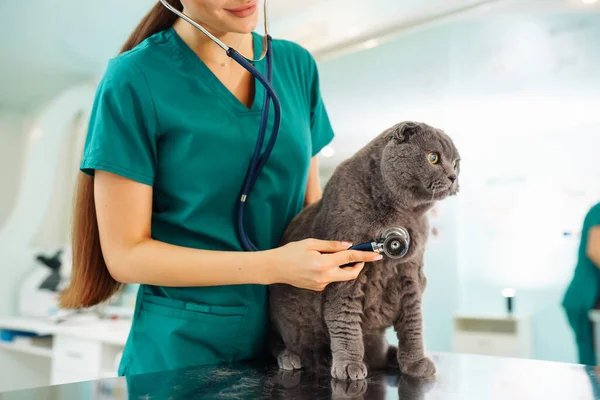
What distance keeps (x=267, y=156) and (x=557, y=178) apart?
2.56 m

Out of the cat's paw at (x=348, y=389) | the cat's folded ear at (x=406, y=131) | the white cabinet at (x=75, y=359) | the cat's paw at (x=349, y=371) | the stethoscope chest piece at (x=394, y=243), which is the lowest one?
the white cabinet at (x=75, y=359)

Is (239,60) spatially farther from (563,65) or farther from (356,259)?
(563,65)

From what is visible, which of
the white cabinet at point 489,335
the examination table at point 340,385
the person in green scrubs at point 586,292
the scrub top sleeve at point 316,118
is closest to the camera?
the examination table at point 340,385

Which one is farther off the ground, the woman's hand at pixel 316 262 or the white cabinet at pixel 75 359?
the woman's hand at pixel 316 262

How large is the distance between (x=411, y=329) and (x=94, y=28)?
2.98 metres

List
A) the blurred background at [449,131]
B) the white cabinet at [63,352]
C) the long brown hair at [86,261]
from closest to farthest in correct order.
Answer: the long brown hair at [86,261] < the white cabinet at [63,352] < the blurred background at [449,131]

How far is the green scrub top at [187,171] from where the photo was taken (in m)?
0.82

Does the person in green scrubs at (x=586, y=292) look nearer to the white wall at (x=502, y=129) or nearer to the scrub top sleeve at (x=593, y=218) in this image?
the scrub top sleeve at (x=593, y=218)

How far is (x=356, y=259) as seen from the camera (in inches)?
29.4

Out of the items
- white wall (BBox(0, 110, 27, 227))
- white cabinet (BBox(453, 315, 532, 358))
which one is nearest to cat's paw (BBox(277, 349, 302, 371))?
white cabinet (BBox(453, 315, 532, 358))

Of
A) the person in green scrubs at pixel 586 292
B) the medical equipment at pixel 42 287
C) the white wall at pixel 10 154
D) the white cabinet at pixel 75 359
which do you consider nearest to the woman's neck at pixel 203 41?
the person in green scrubs at pixel 586 292

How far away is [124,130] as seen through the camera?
2.66ft

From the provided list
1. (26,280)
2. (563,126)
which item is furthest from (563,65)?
(26,280)

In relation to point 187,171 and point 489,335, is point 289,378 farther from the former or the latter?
point 489,335
